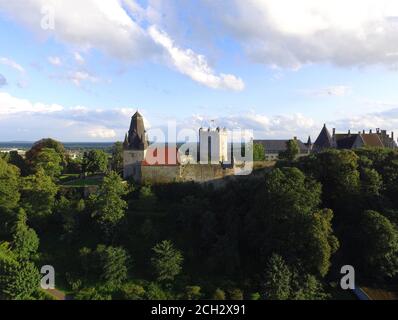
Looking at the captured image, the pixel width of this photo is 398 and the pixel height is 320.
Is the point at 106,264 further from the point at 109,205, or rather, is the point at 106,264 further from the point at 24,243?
the point at 24,243

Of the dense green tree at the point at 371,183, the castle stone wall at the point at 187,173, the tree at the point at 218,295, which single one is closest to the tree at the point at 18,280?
the tree at the point at 218,295

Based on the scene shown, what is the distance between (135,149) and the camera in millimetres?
43188

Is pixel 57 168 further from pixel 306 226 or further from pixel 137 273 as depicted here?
pixel 306 226

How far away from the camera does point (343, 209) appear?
32.5 metres

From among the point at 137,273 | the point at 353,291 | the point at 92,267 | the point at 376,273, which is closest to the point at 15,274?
the point at 92,267

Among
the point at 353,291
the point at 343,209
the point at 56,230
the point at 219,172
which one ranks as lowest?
the point at 353,291

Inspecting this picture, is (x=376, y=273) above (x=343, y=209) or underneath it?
underneath

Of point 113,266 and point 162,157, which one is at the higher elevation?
point 162,157

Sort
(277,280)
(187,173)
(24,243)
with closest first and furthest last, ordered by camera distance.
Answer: (277,280)
(24,243)
(187,173)

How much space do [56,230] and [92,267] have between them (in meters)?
7.81

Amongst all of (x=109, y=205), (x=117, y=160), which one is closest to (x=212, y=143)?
(x=117, y=160)

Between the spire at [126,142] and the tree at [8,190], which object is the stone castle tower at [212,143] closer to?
the spire at [126,142]

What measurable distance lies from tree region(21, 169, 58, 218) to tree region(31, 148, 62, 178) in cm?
696

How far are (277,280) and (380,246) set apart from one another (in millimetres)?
7376
